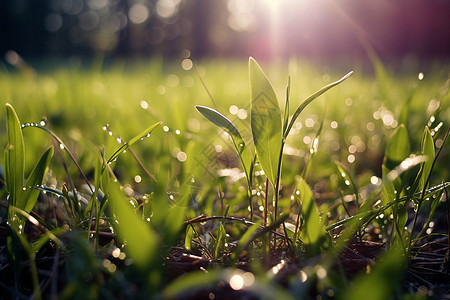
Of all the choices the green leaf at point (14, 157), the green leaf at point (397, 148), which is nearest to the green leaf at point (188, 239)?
the green leaf at point (14, 157)

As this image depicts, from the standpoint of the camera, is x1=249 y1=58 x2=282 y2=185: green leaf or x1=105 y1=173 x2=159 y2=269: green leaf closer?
x1=105 y1=173 x2=159 y2=269: green leaf

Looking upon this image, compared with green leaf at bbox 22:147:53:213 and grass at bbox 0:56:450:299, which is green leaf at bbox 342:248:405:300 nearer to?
grass at bbox 0:56:450:299

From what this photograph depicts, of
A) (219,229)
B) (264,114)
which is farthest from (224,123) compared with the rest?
(219,229)

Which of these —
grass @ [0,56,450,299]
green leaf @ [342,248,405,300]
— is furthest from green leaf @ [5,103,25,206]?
green leaf @ [342,248,405,300]

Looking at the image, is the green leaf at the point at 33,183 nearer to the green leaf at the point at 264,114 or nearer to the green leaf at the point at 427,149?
the green leaf at the point at 264,114

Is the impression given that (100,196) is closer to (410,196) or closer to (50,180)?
(50,180)

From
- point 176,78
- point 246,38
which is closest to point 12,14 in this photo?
point 246,38

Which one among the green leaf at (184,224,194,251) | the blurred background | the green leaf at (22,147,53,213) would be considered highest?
the blurred background
